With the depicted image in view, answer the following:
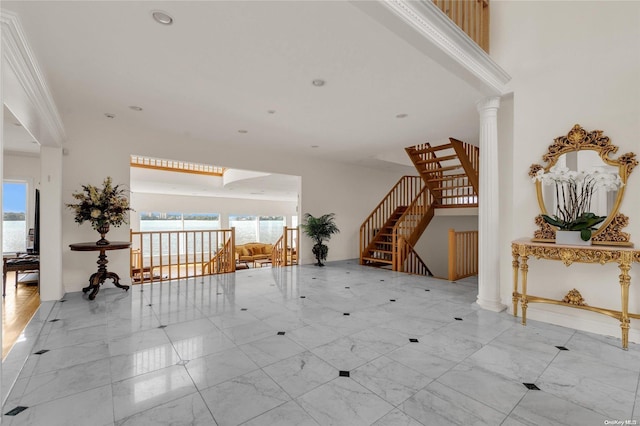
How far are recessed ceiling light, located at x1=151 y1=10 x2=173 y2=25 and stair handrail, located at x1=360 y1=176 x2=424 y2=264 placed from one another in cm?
653

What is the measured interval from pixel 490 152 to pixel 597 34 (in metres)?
1.46

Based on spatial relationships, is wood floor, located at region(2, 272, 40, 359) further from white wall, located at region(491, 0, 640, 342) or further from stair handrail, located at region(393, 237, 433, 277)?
stair handrail, located at region(393, 237, 433, 277)

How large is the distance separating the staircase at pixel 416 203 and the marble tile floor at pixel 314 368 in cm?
324

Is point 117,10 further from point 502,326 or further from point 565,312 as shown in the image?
point 565,312

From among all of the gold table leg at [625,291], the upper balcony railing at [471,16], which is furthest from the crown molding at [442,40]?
the gold table leg at [625,291]

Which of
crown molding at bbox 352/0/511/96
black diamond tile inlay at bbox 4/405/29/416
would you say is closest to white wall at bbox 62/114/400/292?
black diamond tile inlay at bbox 4/405/29/416

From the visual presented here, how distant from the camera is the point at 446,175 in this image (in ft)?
24.4

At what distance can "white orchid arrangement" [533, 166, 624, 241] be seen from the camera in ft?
9.41

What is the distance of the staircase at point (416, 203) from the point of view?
6672 millimetres

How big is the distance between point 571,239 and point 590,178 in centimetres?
65

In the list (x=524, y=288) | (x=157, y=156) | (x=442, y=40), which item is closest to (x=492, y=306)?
(x=524, y=288)

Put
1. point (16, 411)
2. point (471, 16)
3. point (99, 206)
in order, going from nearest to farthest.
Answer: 1. point (16, 411)
2. point (471, 16)
3. point (99, 206)

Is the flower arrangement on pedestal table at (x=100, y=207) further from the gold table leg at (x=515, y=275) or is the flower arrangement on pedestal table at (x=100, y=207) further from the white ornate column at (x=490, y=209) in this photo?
the gold table leg at (x=515, y=275)

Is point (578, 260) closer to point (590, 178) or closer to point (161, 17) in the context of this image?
point (590, 178)
